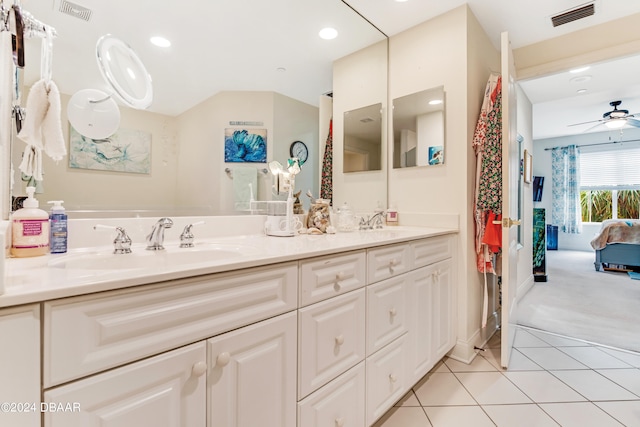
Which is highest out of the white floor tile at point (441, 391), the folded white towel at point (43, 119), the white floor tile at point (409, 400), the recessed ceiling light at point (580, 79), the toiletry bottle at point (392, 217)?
the recessed ceiling light at point (580, 79)

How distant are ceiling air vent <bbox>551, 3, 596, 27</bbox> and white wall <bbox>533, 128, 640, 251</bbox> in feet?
20.1

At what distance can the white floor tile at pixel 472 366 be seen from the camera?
2031mm

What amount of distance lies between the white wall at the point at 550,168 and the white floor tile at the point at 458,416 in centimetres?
738

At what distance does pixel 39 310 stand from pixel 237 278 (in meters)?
0.42

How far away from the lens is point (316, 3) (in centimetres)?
195

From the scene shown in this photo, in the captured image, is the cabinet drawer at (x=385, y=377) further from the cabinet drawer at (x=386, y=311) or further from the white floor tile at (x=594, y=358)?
the white floor tile at (x=594, y=358)

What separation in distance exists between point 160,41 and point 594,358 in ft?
10.9

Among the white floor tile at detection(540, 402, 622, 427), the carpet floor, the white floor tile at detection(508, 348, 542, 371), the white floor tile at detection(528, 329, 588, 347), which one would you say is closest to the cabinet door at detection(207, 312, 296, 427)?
the white floor tile at detection(540, 402, 622, 427)

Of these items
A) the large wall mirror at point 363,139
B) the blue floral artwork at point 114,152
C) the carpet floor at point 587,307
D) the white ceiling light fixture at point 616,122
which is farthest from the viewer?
the white ceiling light fixture at point 616,122

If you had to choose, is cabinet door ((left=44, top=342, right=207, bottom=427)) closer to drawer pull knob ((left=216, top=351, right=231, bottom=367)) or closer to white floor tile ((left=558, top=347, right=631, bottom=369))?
drawer pull knob ((left=216, top=351, right=231, bottom=367))

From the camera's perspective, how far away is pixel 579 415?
1583 millimetres

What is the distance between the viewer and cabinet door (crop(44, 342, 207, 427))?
60 cm

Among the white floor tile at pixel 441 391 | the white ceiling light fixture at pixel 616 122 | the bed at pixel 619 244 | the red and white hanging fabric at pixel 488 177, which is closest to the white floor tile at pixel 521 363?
the white floor tile at pixel 441 391

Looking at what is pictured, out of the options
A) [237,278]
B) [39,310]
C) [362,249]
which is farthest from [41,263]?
[362,249]
